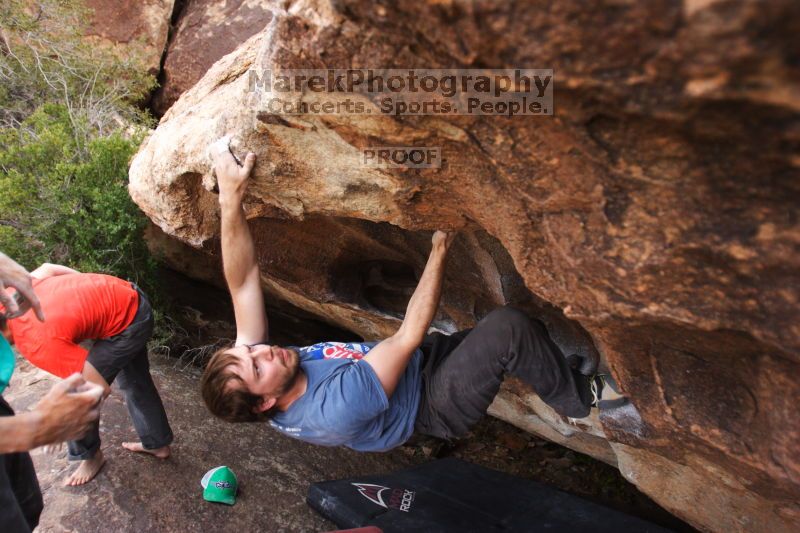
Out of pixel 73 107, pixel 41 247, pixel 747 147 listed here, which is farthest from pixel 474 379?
pixel 73 107

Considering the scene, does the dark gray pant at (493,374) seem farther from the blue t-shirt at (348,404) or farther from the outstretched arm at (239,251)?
the outstretched arm at (239,251)

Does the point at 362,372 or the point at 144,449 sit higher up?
the point at 362,372

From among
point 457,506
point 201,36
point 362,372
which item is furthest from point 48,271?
point 201,36

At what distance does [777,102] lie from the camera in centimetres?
117

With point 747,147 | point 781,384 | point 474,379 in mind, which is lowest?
point 474,379

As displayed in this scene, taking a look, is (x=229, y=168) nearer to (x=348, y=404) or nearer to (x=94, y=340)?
(x=348, y=404)

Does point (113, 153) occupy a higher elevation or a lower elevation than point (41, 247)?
higher

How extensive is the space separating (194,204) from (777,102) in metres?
2.99

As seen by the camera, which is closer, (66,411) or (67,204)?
(66,411)

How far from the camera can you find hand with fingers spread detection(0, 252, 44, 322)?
233 cm

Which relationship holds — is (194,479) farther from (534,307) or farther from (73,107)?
(73,107)

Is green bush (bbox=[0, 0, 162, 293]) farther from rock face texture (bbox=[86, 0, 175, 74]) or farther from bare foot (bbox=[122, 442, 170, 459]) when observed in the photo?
bare foot (bbox=[122, 442, 170, 459])

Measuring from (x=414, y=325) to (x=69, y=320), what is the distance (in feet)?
5.50

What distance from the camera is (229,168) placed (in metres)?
2.61
